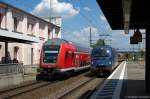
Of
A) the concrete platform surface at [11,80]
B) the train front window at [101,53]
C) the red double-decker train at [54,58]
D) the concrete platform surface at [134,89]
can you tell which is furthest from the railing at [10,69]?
the train front window at [101,53]

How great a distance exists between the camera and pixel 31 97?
1783 centimetres

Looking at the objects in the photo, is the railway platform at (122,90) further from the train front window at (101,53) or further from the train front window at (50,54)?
the train front window at (101,53)

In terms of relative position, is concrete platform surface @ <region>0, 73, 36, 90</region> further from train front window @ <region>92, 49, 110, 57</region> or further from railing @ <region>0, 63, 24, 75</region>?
train front window @ <region>92, 49, 110, 57</region>

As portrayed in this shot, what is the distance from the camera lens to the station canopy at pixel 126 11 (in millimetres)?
11791

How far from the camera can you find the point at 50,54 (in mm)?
28094

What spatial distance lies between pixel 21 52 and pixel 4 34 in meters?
15.7

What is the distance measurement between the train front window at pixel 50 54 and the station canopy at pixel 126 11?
10.3 metres

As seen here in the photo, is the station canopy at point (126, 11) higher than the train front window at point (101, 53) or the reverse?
higher

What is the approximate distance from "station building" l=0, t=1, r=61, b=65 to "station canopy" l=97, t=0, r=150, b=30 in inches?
427

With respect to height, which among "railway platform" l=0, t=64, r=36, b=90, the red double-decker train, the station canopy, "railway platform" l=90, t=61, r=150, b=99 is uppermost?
the station canopy

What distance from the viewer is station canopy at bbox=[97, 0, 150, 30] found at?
1179 cm

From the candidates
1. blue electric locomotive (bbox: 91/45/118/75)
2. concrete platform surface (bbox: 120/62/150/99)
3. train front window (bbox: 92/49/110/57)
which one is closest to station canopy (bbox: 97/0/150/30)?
concrete platform surface (bbox: 120/62/150/99)

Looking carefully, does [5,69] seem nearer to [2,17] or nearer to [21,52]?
[2,17]

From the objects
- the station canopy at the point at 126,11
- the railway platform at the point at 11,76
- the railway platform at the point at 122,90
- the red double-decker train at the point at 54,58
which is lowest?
the railway platform at the point at 122,90
